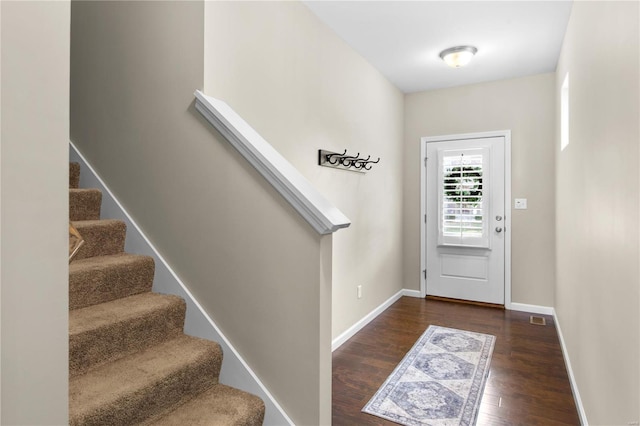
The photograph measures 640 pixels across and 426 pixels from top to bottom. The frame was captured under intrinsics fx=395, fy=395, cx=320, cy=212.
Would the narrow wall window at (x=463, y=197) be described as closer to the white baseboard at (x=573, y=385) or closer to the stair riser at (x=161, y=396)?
the white baseboard at (x=573, y=385)

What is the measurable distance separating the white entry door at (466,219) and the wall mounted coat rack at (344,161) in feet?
4.03

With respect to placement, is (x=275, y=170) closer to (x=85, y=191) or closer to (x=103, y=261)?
(x=103, y=261)

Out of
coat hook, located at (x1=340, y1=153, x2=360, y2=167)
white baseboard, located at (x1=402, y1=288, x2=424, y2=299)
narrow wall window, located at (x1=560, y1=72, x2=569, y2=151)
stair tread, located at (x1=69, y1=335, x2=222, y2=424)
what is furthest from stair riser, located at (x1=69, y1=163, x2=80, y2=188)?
white baseboard, located at (x1=402, y1=288, x2=424, y2=299)

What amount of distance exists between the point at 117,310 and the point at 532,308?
4072mm

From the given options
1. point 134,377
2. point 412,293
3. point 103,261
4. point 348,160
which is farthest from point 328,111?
point 412,293

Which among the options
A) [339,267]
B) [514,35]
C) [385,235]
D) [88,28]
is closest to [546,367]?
[339,267]

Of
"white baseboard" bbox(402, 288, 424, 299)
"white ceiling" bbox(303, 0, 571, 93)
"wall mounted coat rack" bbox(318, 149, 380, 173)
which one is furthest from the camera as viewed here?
"white baseboard" bbox(402, 288, 424, 299)

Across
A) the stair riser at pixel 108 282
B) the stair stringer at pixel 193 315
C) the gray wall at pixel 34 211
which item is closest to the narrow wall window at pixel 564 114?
the stair stringer at pixel 193 315

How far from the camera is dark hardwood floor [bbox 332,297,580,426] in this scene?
2205mm

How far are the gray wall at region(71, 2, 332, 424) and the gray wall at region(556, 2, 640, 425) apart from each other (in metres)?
1.04

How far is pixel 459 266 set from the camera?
460 centimetres

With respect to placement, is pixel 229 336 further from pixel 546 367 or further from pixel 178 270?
pixel 546 367

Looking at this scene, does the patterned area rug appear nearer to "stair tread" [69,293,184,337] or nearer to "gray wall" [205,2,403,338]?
"gray wall" [205,2,403,338]

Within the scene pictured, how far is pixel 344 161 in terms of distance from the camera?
3.29 metres
